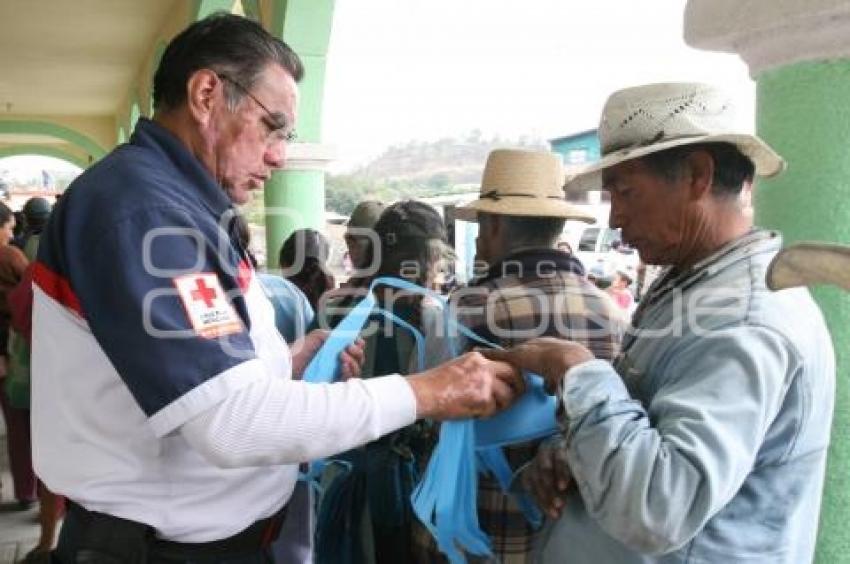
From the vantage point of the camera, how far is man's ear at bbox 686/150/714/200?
3.88ft

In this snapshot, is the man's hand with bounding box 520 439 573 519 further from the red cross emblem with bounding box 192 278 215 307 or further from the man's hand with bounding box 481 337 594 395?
the red cross emblem with bounding box 192 278 215 307

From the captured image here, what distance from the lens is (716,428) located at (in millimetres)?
923

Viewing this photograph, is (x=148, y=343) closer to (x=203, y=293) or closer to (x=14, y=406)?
(x=203, y=293)

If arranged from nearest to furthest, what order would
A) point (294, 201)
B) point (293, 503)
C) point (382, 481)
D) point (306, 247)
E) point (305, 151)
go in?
point (382, 481) < point (293, 503) < point (306, 247) < point (305, 151) < point (294, 201)

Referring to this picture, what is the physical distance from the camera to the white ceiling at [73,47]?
7.50 m

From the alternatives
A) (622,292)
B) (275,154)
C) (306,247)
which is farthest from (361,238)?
(622,292)

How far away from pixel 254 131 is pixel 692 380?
839 millimetres

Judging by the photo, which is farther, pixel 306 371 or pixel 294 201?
pixel 294 201

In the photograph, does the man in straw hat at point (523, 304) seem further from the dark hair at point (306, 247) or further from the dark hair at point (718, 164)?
the dark hair at point (306, 247)

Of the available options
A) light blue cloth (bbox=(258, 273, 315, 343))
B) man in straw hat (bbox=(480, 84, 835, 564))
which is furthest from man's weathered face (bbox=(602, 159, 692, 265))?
light blue cloth (bbox=(258, 273, 315, 343))

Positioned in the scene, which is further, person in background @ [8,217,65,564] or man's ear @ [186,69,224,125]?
person in background @ [8,217,65,564]

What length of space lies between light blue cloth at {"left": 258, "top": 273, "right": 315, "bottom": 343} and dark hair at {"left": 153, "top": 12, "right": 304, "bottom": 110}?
868mm

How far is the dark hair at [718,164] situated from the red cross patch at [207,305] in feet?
2.30

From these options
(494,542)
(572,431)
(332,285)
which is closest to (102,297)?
(572,431)
